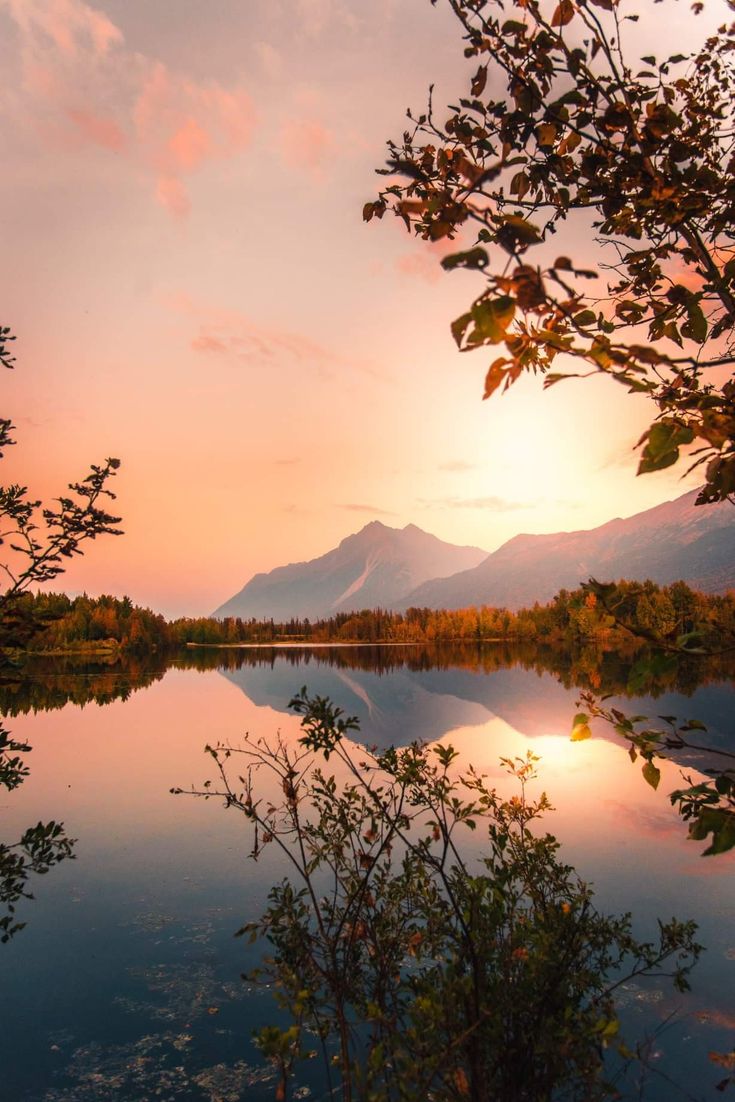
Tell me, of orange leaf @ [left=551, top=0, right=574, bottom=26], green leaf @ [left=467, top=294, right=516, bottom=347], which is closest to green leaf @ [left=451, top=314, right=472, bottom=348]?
green leaf @ [left=467, top=294, right=516, bottom=347]

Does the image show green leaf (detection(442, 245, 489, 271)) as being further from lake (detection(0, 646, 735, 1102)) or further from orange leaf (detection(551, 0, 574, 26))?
orange leaf (detection(551, 0, 574, 26))

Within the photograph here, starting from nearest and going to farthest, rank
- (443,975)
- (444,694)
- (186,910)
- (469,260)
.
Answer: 1. (469,260)
2. (443,975)
3. (186,910)
4. (444,694)

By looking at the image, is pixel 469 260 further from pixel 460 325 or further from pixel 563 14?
pixel 563 14

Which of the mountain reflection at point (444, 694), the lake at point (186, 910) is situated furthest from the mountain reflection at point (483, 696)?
the lake at point (186, 910)

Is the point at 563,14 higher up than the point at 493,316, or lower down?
higher up

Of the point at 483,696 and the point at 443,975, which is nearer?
the point at 443,975

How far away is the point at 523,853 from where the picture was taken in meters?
8.86

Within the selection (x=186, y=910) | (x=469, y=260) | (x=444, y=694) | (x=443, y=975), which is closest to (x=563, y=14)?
(x=469, y=260)

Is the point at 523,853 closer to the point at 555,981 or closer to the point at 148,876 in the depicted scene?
the point at 555,981

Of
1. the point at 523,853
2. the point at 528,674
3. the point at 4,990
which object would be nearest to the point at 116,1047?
the point at 4,990

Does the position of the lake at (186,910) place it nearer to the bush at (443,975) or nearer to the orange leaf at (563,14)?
the bush at (443,975)

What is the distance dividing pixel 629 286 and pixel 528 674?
77593mm

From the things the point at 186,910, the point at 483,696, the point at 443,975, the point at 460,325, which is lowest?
the point at 483,696

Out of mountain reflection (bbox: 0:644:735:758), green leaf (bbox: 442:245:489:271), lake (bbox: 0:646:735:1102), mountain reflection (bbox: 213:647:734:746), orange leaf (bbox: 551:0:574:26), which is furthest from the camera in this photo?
mountain reflection (bbox: 0:644:735:758)
